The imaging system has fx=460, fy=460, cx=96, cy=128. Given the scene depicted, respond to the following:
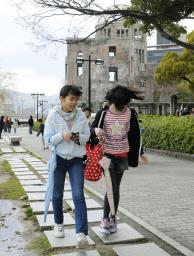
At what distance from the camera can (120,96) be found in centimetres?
511

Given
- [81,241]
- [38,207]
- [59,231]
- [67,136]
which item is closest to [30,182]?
[38,207]

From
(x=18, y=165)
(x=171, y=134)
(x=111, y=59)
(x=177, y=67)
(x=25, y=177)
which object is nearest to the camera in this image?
(x=25, y=177)

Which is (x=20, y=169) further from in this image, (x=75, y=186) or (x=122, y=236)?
(x=75, y=186)

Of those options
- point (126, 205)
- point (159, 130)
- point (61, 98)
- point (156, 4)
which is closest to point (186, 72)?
point (159, 130)

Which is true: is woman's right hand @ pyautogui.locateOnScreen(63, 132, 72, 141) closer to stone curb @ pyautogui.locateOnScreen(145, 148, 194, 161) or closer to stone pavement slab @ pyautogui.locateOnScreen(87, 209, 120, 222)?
stone pavement slab @ pyautogui.locateOnScreen(87, 209, 120, 222)

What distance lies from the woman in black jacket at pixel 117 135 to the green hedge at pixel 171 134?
999 cm

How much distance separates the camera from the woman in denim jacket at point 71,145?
4.86 m

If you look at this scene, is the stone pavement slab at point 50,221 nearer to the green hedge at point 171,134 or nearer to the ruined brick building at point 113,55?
the green hedge at point 171,134

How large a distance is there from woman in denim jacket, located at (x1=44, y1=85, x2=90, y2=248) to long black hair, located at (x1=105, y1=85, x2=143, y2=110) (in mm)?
403

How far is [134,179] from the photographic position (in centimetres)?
1050

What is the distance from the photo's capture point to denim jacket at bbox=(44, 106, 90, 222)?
489cm

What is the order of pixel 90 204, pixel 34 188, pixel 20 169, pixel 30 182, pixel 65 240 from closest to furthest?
pixel 65 240 → pixel 90 204 → pixel 34 188 → pixel 30 182 → pixel 20 169

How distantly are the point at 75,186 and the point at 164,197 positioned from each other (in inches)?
135

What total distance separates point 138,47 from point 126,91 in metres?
60.4
